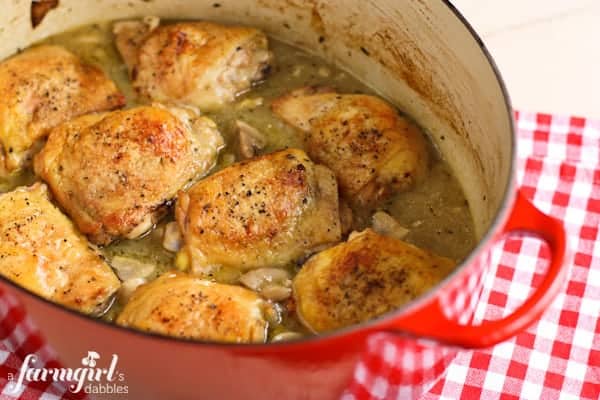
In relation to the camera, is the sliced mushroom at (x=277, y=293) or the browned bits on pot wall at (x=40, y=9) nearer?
the sliced mushroom at (x=277, y=293)

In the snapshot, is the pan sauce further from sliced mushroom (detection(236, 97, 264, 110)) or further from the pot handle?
the pot handle

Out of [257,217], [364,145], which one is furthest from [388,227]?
[257,217]

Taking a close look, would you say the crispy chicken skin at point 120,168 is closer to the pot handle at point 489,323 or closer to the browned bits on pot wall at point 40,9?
the browned bits on pot wall at point 40,9

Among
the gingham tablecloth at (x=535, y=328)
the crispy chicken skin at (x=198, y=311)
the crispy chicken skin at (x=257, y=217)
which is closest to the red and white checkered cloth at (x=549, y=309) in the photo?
the gingham tablecloth at (x=535, y=328)

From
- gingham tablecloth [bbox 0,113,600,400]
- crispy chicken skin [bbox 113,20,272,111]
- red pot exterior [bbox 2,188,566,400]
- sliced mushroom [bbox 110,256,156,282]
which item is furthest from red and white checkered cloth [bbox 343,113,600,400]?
crispy chicken skin [bbox 113,20,272,111]

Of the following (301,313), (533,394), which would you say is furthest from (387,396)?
(533,394)

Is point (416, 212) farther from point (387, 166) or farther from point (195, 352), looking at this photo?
point (195, 352)
